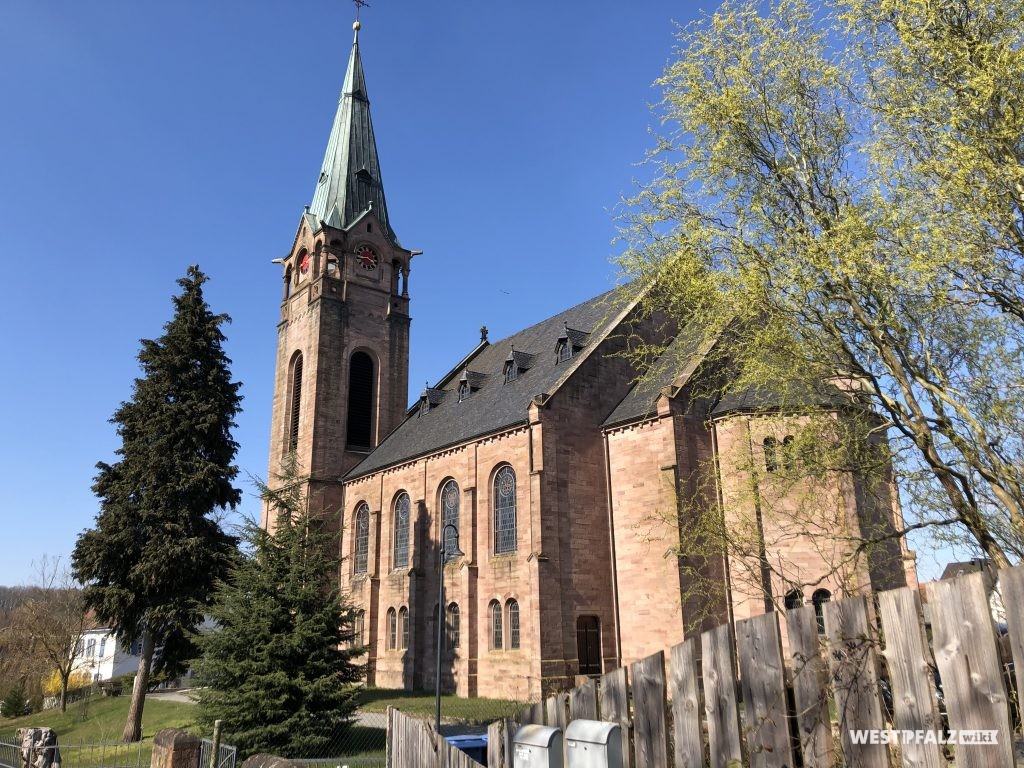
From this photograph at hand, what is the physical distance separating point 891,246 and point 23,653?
190ft

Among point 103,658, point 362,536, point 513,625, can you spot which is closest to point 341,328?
point 362,536

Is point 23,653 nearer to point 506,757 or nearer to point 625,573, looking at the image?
point 625,573

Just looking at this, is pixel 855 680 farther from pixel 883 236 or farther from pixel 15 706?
pixel 15 706

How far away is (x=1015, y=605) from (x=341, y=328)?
1595 inches

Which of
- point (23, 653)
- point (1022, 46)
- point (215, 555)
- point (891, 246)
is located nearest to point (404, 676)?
point (215, 555)

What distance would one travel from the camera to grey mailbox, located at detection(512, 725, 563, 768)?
4.55m

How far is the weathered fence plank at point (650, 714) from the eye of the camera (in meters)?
4.09

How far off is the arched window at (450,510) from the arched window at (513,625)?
474 cm

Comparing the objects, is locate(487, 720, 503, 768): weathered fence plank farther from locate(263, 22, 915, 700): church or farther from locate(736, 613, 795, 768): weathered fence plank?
locate(263, 22, 915, 700): church

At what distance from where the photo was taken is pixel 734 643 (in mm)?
3789

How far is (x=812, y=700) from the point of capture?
3.45 metres

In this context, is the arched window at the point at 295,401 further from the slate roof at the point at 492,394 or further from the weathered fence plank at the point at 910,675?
the weathered fence plank at the point at 910,675

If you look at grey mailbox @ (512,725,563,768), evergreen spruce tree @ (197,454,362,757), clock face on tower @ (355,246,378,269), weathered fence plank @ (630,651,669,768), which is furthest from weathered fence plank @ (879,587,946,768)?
clock face on tower @ (355,246,378,269)

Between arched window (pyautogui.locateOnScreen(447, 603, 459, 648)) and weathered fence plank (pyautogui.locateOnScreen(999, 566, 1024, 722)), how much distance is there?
28021mm
